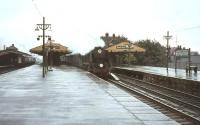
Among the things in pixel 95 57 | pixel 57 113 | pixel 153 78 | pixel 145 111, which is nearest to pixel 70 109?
pixel 57 113

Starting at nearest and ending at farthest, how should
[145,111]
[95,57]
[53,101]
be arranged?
[145,111] → [53,101] → [95,57]

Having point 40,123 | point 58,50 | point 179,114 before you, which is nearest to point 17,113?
point 40,123

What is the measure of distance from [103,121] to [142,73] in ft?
114

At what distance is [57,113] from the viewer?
43.4 ft

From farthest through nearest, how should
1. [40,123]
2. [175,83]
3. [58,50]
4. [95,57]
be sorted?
[58,50] < [95,57] < [175,83] < [40,123]

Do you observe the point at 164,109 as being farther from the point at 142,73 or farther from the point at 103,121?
the point at 142,73

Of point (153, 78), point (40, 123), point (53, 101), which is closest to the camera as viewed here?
point (40, 123)

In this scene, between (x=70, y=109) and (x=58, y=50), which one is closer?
(x=70, y=109)

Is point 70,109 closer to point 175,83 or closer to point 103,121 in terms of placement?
point 103,121

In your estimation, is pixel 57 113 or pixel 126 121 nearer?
pixel 126 121

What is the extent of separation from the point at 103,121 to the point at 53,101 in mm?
5822

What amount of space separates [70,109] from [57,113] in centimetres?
117

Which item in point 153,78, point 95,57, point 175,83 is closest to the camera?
point 175,83

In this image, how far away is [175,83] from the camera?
33.3 meters
